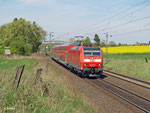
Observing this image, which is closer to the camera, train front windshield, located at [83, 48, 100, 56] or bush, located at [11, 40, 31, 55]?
train front windshield, located at [83, 48, 100, 56]

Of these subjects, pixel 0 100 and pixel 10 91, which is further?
pixel 10 91

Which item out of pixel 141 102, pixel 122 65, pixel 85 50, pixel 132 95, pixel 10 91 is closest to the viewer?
pixel 10 91

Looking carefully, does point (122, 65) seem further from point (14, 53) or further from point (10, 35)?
point (10, 35)

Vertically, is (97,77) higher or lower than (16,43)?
lower

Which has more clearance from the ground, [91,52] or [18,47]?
[18,47]

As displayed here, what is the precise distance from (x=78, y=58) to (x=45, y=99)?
1250 cm

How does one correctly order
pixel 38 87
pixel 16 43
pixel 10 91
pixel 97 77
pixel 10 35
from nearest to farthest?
pixel 10 91 < pixel 38 87 < pixel 97 77 < pixel 16 43 < pixel 10 35

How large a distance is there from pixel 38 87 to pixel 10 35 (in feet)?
178

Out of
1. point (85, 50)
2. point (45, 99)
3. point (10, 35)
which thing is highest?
point (10, 35)

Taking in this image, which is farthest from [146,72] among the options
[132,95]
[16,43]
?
[16,43]

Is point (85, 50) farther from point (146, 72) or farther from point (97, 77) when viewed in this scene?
point (146, 72)

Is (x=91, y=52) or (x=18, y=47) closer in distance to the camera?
(x=91, y=52)

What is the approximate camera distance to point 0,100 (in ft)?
18.3

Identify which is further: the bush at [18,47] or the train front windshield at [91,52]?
the bush at [18,47]
